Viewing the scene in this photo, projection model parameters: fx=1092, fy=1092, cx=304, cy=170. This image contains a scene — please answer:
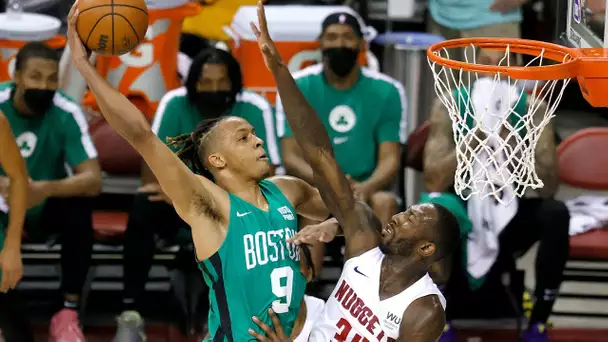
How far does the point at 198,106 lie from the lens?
571 centimetres

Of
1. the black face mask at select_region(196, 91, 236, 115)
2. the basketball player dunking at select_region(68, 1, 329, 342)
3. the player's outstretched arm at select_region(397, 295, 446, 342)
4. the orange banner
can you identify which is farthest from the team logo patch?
the orange banner

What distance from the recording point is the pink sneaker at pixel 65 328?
5.41m

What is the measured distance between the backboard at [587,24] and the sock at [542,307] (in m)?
1.65

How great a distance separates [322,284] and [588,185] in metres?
1.61

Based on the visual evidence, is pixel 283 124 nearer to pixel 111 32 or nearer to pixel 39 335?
pixel 39 335

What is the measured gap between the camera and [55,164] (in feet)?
18.8

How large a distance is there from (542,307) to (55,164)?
8.61 feet

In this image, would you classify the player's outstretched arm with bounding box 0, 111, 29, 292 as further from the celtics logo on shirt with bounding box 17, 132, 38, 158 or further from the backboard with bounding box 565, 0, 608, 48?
the backboard with bounding box 565, 0, 608, 48

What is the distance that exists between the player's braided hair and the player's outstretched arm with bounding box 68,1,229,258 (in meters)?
0.25

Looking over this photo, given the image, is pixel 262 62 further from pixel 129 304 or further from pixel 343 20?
pixel 129 304

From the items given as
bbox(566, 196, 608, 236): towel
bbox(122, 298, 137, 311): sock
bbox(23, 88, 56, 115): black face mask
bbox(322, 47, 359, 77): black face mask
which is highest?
bbox(322, 47, 359, 77): black face mask

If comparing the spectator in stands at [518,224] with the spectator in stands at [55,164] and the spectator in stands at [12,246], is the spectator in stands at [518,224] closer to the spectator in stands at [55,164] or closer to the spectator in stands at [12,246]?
the spectator in stands at [55,164]

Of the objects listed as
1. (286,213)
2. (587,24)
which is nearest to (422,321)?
(286,213)

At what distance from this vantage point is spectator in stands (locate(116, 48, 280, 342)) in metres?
5.55
